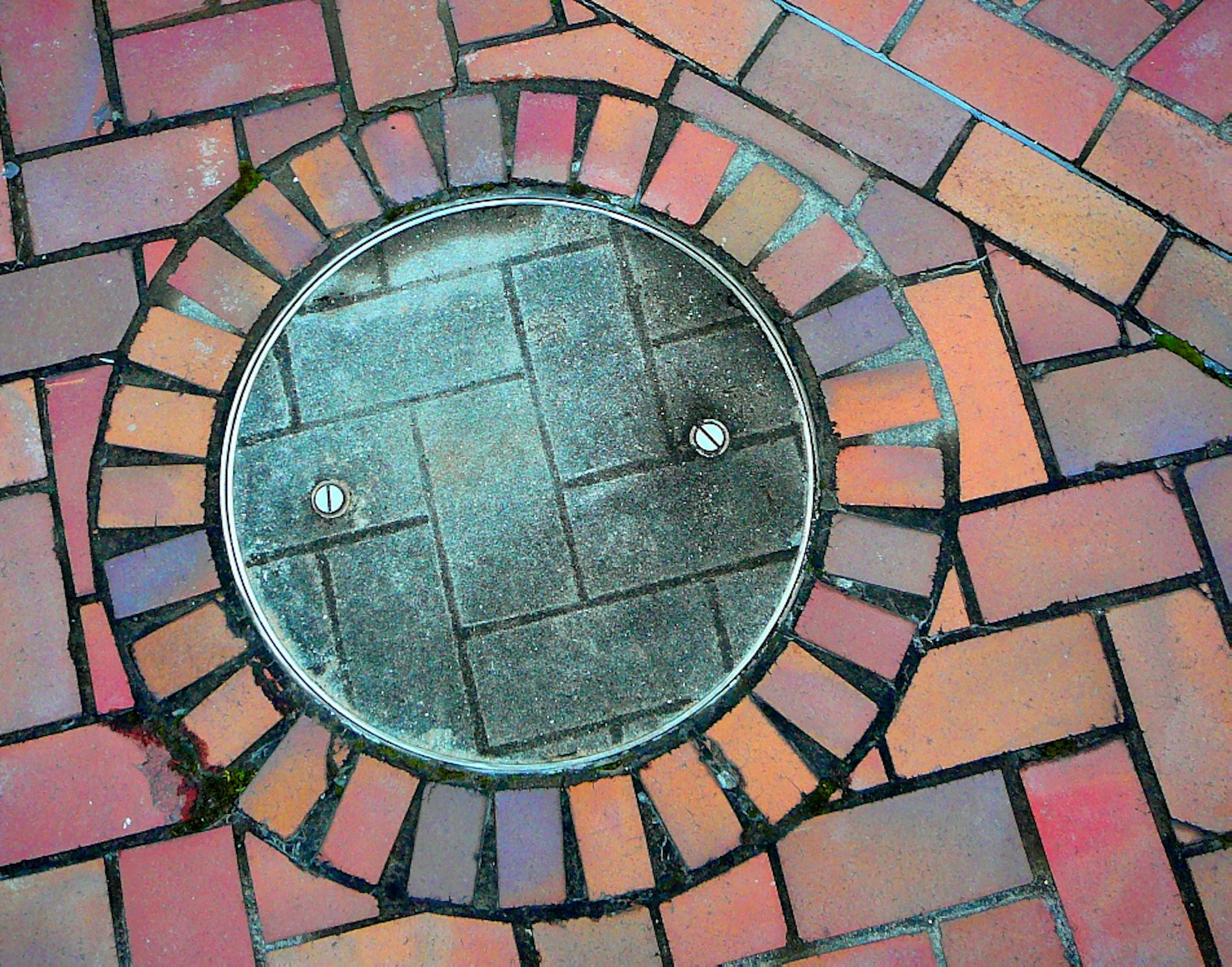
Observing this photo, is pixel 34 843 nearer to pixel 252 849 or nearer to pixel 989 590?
pixel 252 849

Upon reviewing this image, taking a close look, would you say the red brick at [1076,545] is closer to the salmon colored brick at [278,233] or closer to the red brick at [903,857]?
the red brick at [903,857]

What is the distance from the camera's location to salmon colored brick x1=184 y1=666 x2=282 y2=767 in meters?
1.88

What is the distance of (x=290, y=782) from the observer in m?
1.87

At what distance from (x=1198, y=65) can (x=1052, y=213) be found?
0.50 meters

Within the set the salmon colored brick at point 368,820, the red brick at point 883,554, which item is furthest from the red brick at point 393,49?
the salmon colored brick at point 368,820

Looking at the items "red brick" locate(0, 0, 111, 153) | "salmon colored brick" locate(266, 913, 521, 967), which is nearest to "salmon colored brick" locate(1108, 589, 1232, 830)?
"salmon colored brick" locate(266, 913, 521, 967)

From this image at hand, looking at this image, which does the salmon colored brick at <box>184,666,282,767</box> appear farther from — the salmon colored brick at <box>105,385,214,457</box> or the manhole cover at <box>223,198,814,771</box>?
the salmon colored brick at <box>105,385,214,457</box>

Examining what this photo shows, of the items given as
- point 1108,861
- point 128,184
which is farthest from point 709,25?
point 1108,861

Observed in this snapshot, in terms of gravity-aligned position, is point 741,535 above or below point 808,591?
above

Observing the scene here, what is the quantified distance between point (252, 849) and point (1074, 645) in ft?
6.01

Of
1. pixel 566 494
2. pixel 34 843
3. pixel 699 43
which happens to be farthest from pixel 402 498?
pixel 699 43

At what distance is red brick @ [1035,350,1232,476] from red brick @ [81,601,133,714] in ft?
6.91

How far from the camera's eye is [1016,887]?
6.02 feet

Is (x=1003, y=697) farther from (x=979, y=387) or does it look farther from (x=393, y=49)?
(x=393, y=49)
